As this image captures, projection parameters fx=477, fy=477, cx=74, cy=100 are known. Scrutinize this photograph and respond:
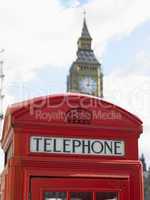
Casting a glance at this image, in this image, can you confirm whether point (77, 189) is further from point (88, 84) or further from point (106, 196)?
point (88, 84)

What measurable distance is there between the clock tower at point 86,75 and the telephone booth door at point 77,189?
5252 inches

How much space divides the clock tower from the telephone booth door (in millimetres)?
133411

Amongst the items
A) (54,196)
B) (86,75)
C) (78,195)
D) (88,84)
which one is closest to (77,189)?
(78,195)

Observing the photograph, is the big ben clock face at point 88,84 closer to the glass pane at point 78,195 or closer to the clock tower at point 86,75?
the clock tower at point 86,75

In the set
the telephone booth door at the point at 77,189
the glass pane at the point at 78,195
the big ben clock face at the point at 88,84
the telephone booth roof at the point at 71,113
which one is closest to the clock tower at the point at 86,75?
the big ben clock face at the point at 88,84

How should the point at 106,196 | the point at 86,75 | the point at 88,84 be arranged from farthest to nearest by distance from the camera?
the point at 86,75 < the point at 88,84 < the point at 106,196

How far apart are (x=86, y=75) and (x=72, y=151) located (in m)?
138

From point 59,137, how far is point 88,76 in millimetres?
137215

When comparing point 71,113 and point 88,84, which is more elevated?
point 88,84

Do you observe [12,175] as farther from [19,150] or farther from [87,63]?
[87,63]

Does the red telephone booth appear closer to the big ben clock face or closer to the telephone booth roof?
the telephone booth roof

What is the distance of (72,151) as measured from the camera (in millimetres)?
4035

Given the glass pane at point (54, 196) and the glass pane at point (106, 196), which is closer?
the glass pane at point (54, 196)

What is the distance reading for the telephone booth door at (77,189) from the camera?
3.85 meters
